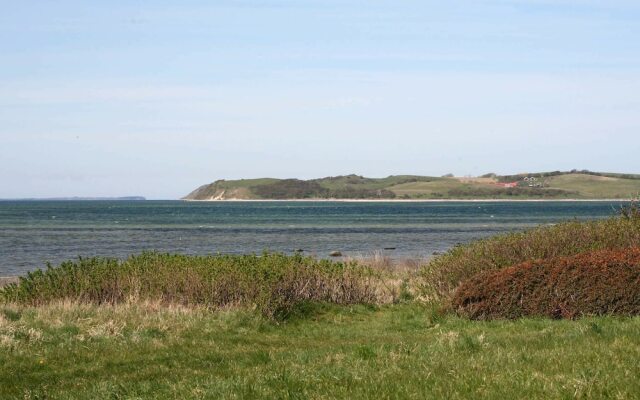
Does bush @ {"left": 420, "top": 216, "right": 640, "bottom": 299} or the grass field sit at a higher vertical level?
bush @ {"left": 420, "top": 216, "right": 640, "bottom": 299}

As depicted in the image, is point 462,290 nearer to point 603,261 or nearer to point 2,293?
point 603,261

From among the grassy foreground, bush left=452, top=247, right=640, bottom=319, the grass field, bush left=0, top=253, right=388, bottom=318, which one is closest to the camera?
the grassy foreground

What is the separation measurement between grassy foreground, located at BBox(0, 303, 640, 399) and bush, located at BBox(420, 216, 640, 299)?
2.37 m

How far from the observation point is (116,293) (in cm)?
2031

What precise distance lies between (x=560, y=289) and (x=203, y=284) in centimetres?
812

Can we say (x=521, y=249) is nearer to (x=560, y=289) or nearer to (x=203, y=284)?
(x=560, y=289)

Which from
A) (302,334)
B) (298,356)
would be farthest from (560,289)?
(298,356)

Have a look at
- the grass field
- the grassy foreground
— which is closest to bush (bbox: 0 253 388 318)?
the grass field

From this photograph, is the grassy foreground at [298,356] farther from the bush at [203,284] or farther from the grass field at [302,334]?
the bush at [203,284]

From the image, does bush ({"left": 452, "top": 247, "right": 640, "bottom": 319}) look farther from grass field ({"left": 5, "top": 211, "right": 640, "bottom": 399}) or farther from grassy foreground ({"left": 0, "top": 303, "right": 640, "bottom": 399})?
grassy foreground ({"left": 0, "top": 303, "right": 640, "bottom": 399})

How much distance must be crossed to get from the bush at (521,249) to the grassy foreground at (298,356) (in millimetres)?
2370

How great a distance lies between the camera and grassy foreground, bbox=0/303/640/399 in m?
9.09

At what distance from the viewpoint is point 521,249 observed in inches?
858

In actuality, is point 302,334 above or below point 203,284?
below
